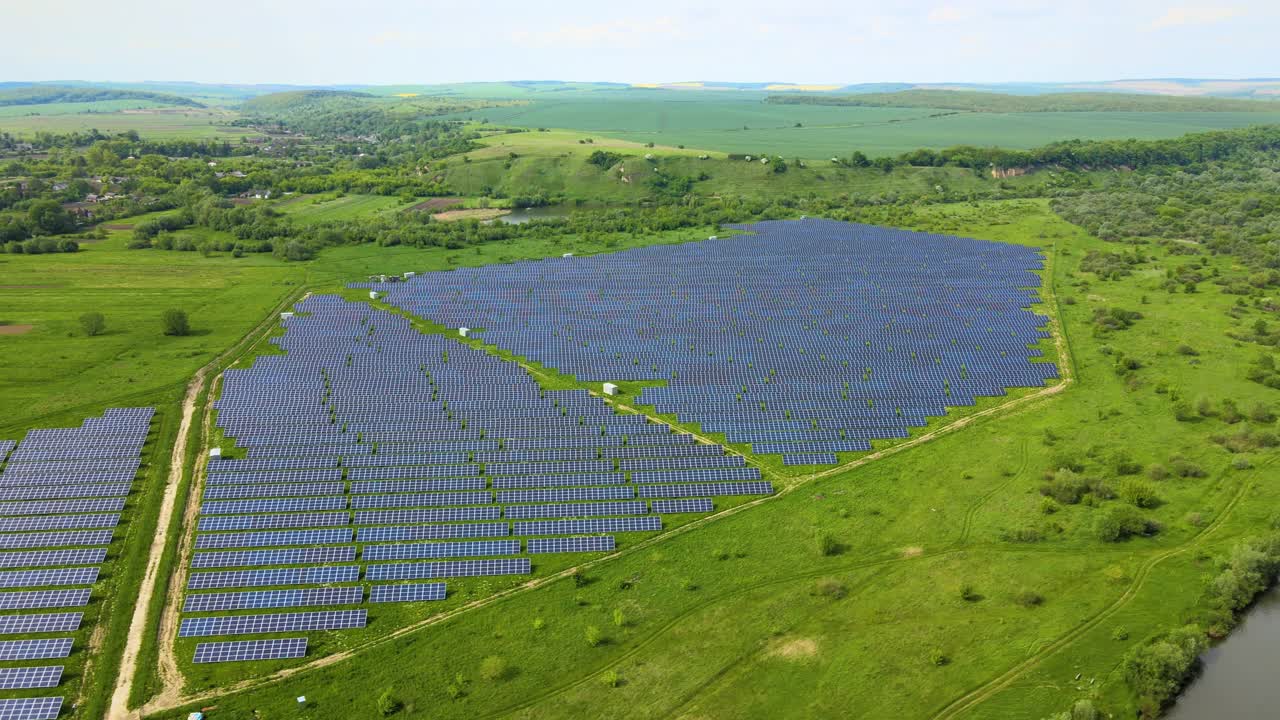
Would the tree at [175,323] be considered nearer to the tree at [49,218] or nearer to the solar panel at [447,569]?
the solar panel at [447,569]

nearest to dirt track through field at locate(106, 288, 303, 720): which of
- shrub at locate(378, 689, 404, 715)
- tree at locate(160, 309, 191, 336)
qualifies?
shrub at locate(378, 689, 404, 715)

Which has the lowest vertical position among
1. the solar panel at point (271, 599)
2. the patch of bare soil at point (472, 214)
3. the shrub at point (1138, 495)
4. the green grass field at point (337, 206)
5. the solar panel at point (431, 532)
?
the solar panel at point (271, 599)

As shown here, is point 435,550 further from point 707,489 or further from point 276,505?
point 707,489

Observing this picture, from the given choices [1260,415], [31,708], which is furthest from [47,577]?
[1260,415]

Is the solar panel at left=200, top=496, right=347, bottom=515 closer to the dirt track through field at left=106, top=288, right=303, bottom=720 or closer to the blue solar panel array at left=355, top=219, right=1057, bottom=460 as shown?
the dirt track through field at left=106, top=288, right=303, bottom=720

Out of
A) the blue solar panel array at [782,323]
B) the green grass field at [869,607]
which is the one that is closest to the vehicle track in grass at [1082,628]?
the green grass field at [869,607]

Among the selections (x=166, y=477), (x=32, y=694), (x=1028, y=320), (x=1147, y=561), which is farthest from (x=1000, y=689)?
(x=1028, y=320)

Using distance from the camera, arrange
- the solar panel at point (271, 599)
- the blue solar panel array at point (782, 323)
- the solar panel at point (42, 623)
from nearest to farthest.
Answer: the solar panel at point (42, 623) → the solar panel at point (271, 599) → the blue solar panel array at point (782, 323)

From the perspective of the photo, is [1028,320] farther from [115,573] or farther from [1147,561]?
[115,573]
